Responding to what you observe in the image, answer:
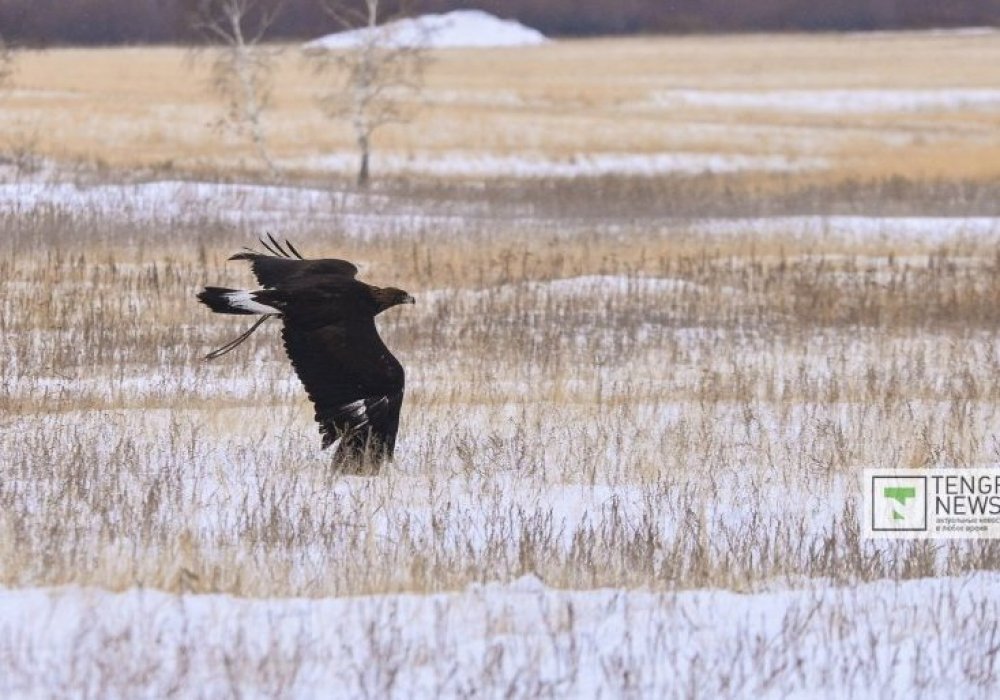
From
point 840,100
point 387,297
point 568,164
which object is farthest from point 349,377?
point 840,100

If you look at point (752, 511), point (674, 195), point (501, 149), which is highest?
point (501, 149)

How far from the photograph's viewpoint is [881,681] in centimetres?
494

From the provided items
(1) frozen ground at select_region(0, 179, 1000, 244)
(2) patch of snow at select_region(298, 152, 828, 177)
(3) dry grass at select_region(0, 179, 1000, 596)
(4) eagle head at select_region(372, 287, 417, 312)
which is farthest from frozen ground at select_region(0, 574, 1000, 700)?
(2) patch of snow at select_region(298, 152, 828, 177)

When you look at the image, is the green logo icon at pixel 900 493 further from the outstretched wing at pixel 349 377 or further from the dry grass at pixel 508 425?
the outstretched wing at pixel 349 377

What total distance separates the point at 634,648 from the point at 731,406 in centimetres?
493

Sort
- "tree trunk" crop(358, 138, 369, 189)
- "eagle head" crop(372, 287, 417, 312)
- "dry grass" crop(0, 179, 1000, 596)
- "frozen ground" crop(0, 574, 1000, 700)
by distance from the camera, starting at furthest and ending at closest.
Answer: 1. "tree trunk" crop(358, 138, 369, 189)
2. "eagle head" crop(372, 287, 417, 312)
3. "dry grass" crop(0, 179, 1000, 596)
4. "frozen ground" crop(0, 574, 1000, 700)

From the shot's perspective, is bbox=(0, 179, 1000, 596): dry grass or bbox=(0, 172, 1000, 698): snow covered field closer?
bbox=(0, 172, 1000, 698): snow covered field

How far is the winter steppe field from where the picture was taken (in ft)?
16.6

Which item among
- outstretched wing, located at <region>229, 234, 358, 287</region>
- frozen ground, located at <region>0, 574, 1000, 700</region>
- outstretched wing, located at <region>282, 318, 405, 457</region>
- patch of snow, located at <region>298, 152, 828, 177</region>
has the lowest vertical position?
frozen ground, located at <region>0, 574, 1000, 700</region>

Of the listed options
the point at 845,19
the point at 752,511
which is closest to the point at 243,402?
the point at 752,511

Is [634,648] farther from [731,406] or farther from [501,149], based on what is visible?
[501,149]

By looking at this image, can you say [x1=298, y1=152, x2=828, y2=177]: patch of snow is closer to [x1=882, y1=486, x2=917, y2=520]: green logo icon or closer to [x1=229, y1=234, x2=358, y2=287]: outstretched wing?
[x1=229, y1=234, x2=358, y2=287]: outstretched wing

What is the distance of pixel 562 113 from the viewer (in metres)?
55.7

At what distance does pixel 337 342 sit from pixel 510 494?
3.45 feet
